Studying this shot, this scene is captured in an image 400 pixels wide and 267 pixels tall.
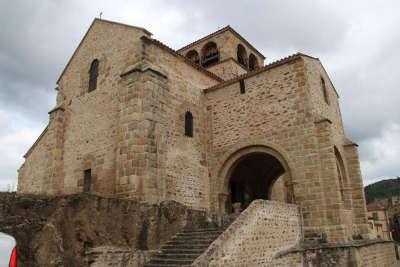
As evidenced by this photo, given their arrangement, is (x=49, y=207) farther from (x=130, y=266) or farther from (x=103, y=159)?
(x=103, y=159)

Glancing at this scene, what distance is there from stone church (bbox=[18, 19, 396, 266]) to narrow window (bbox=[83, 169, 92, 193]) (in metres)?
0.04

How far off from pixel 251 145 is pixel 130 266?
268 inches

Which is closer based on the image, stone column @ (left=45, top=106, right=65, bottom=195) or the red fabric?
the red fabric

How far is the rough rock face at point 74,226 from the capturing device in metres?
7.12

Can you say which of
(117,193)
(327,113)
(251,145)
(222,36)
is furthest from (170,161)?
(222,36)

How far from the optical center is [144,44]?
12594 mm

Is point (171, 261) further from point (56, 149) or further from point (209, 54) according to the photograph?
point (209, 54)

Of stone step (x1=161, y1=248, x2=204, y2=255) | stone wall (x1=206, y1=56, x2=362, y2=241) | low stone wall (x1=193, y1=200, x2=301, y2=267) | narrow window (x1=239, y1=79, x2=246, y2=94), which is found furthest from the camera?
narrow window (x1=239, y1=79, x2=246, y2=94)

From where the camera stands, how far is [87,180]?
13242 millimetres

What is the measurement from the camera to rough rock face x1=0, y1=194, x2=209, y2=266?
280 inches

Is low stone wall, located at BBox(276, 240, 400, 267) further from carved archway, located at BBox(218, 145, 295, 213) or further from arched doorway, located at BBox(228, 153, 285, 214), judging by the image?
arched doorway, located at BBox(228, 153, 285, 214)

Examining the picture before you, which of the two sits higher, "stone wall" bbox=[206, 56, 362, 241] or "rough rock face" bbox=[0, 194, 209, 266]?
"stone wall" bbox=[206, 56, 362, 241]

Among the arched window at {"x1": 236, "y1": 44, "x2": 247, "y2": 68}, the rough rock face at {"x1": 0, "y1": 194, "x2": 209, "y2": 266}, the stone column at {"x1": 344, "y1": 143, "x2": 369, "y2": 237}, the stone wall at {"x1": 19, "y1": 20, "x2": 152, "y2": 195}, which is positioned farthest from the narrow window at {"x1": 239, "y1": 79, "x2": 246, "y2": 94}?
the arched window at {"x1": 236, "y1": 44, "x2": 247, "y2": 68}

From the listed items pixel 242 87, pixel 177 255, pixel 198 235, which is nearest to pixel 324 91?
pixel 242 87
